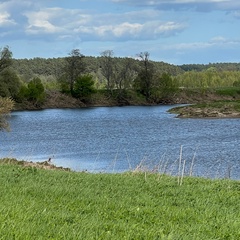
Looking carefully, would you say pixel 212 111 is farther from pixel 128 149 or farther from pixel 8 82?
pixel 128 149

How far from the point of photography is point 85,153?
37875 millimetres

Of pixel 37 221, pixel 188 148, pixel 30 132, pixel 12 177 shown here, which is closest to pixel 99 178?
pixel 12 177

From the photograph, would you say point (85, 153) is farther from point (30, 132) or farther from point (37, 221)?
point (37, 221)

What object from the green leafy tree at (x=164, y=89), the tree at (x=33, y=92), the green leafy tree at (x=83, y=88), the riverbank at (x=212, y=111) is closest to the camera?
the riverbank at (x=212, y=111)

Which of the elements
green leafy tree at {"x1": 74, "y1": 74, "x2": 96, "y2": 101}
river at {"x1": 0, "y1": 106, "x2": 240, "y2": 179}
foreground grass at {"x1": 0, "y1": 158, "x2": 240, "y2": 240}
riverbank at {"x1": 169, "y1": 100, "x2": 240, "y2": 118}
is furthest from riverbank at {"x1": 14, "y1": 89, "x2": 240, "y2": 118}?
foreground grass at {"x1": 0, "y1": 158, "x2": 240, "y2": 240}

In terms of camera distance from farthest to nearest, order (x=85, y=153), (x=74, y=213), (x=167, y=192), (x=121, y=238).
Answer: (x=85, y=153)
(x=167, y=192)
(x=74, y=213)
(x=121, y=238)

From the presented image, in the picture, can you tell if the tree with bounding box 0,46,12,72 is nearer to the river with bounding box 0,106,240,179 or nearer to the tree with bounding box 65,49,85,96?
the river with bounding box 0,106,240,179

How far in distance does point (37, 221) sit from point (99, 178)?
27.2ft

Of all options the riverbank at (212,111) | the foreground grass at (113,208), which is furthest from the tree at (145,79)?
the foreground grass at (113,208)

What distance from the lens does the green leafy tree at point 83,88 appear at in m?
126

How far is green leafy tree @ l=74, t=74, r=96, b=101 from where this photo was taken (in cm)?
12588

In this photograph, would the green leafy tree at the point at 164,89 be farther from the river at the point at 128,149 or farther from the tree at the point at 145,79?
the river at the point at 128,149

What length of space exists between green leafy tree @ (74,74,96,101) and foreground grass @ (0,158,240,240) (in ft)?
362

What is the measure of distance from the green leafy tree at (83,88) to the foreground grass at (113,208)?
110261mm
